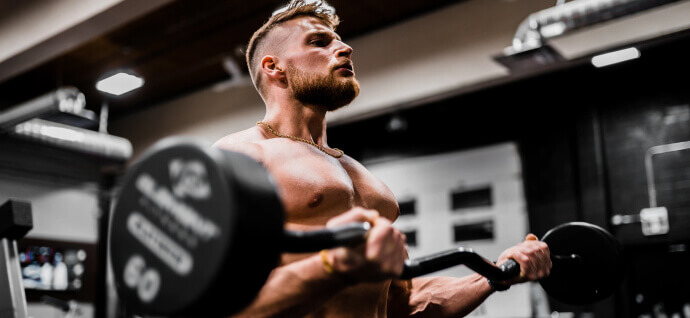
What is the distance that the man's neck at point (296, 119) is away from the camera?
174cm

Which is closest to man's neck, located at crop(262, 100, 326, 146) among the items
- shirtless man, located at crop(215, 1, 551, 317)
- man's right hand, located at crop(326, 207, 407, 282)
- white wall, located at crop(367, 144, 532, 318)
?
shirtless man, located at crop(215, 1, 551, 317)

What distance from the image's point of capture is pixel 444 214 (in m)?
6.55

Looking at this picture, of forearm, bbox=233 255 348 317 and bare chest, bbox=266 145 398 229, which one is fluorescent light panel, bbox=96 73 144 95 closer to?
bare chest, bbox=266 145 398 229

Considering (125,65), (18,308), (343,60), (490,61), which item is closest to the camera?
(343,60)

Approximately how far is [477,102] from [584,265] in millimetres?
4714

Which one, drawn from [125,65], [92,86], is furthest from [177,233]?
[92,86]

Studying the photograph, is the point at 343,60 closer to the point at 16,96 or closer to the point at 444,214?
the point at 444,214

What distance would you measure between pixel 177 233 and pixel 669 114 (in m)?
5.38

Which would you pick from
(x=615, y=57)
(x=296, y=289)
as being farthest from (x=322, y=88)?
(x=615, y=57)

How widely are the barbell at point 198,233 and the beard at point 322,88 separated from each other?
76cm

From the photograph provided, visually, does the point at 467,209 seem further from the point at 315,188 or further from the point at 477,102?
the point at 315,188

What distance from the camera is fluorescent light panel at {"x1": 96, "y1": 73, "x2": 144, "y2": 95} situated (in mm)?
7230

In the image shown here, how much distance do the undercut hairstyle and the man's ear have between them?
0.05 meters

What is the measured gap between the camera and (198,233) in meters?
0.86
